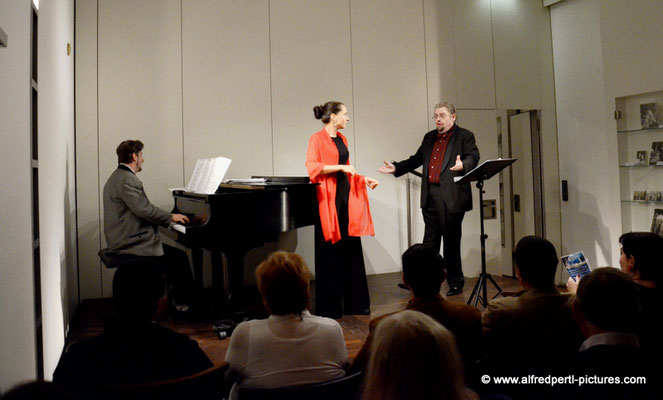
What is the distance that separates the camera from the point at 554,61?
5.89m

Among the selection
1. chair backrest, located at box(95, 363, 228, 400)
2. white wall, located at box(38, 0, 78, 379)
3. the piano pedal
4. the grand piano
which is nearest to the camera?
chair backrest, located at box(95, 363, 228, 400)

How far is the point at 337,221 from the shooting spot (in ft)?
12.5

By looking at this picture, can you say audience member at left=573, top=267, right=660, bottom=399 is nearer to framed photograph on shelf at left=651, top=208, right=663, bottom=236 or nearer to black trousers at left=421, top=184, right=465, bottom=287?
black trousers at left=421, top=184, right=465, bottom=287

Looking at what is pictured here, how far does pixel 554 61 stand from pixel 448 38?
128cm

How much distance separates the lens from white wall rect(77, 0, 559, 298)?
4531 millimetres

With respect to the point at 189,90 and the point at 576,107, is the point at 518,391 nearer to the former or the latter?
the point at 189,90

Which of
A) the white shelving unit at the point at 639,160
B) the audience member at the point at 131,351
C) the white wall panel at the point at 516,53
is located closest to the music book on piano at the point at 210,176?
the audience member at the point at 131,351

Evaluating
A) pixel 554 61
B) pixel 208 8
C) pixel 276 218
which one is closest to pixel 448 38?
pixel 554 61

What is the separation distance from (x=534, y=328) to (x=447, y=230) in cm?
292

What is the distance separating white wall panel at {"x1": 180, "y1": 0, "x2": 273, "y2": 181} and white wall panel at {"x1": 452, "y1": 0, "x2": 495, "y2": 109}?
6.97ft

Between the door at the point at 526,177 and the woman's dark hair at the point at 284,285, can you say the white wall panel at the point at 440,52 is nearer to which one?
the door at the point at 526,177

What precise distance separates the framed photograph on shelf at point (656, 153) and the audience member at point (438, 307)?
3805 mm

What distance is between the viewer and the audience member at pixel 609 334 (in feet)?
4.73

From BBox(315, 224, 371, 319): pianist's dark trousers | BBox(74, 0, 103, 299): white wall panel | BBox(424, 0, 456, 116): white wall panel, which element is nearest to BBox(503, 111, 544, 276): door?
BBox(424, 0, 456, 116): white wall panel
